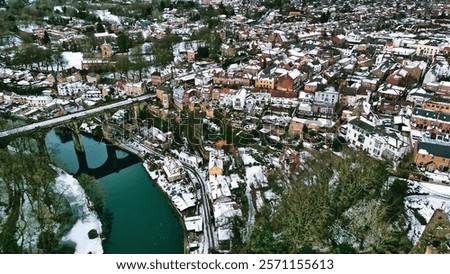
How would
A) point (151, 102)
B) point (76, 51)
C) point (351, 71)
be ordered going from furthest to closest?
point (76, 51) < point (351, 71) < point (151, 102)

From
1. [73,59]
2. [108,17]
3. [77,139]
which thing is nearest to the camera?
[77,139]

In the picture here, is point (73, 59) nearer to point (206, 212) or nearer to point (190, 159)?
point (190, 159)

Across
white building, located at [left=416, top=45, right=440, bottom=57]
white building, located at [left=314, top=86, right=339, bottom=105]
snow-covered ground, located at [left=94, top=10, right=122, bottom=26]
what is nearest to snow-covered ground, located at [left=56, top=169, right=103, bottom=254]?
white building, located at [left=314, top=86, right=339, bottom=105]

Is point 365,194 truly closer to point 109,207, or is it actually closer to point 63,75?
point 109,207

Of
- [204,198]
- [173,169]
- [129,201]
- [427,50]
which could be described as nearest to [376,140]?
[204,198]

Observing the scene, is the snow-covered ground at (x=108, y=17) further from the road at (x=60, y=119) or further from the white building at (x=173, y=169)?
the white building at (x=173, y=169)

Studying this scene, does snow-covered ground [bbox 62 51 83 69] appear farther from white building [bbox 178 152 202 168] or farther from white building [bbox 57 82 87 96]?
white building [bbox 178 152 202 168]

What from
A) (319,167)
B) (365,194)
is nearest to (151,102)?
(319,167)
